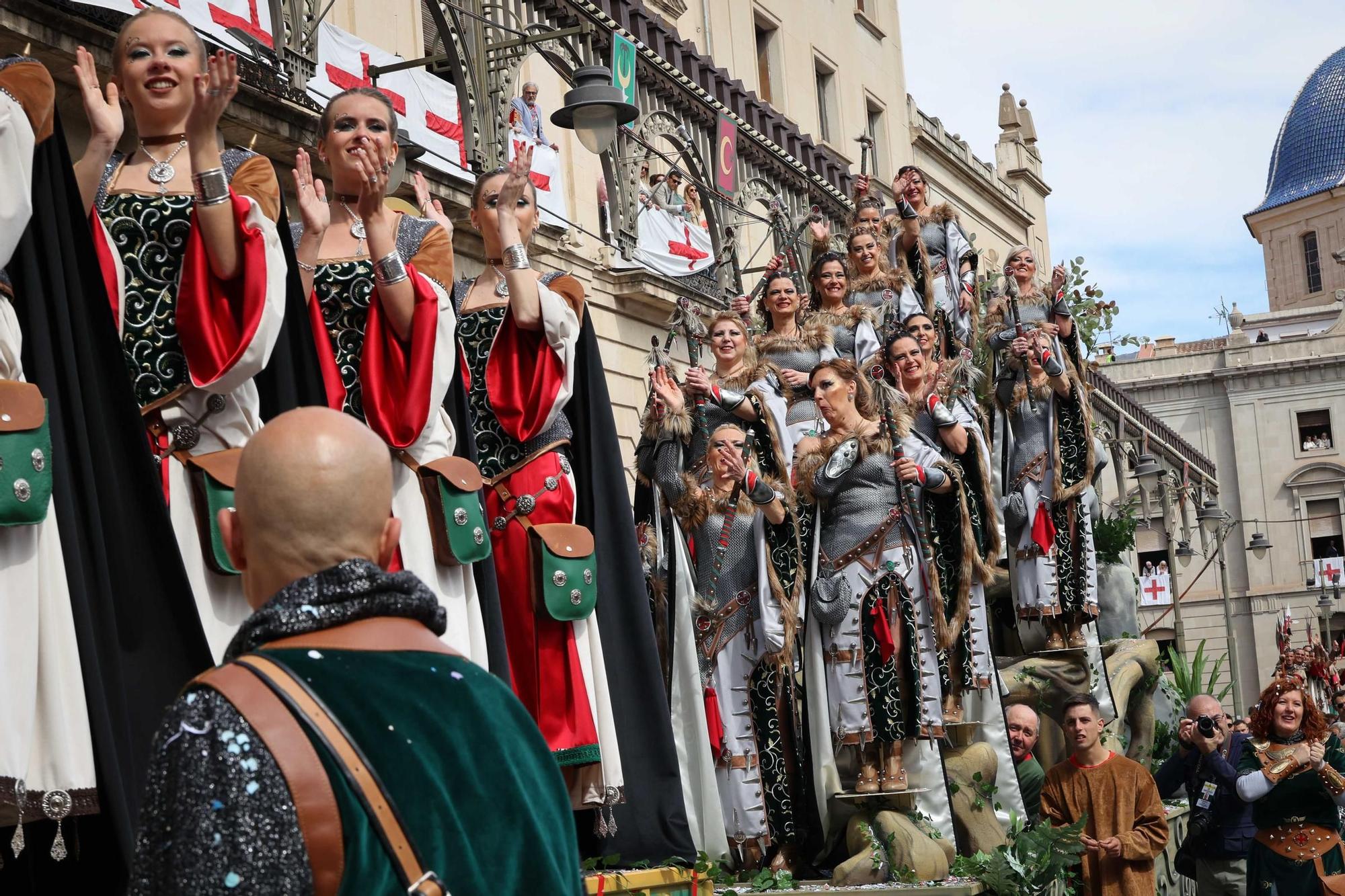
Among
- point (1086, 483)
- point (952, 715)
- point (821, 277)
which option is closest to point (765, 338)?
point (821, 277)

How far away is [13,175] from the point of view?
317cm

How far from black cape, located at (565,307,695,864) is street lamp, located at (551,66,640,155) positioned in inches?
136

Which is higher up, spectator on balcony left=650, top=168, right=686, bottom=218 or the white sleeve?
spectator on balcony left=650, top=168, right=686, bottom=218

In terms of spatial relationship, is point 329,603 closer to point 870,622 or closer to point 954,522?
point 870,622

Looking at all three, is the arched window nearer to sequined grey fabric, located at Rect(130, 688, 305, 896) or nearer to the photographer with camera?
the photographer with camera

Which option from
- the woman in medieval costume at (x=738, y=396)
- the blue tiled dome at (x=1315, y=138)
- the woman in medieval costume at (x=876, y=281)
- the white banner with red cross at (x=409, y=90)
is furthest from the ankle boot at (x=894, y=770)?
the blue tiled dome at (x=1315, y=138)

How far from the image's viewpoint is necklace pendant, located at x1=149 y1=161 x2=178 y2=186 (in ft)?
12.2

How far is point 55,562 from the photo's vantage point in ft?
10.0

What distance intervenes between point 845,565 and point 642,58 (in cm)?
560

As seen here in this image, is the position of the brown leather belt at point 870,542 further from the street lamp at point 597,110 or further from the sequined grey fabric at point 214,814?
the sequined grey fabric at point 214,814

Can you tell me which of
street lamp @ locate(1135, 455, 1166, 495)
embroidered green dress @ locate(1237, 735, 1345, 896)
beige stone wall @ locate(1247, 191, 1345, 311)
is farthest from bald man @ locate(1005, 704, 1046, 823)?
beige stone wall @ locate(1247, 191, 1345, 311)

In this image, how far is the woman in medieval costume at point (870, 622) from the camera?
7000 millimetres

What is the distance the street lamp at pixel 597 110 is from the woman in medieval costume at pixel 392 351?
157 inches

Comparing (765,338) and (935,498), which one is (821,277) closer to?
(765,338)
